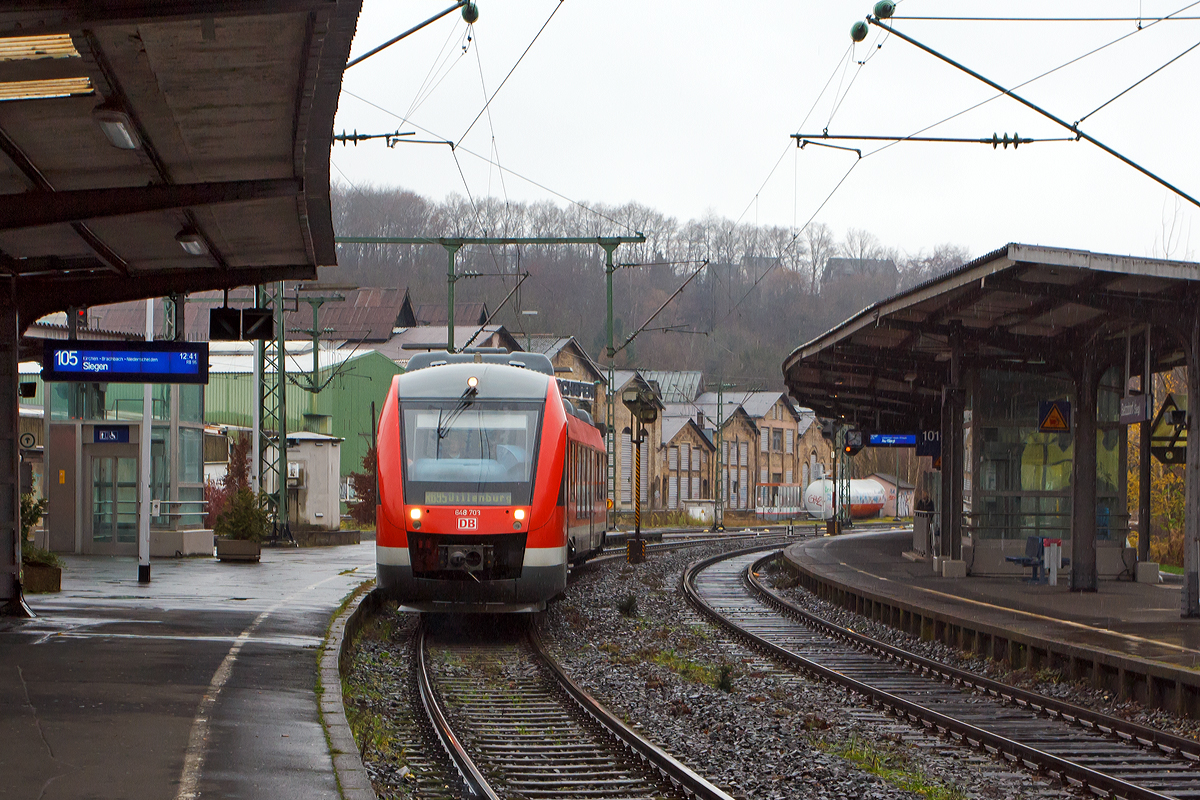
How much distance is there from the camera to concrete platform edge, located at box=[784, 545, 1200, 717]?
10.2 metres

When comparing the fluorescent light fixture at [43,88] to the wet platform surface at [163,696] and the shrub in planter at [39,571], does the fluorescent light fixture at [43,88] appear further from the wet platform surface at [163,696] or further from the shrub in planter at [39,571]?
the shrub in planter at [39,571]

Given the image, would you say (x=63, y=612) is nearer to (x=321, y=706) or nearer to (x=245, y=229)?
(x=245, y=229)

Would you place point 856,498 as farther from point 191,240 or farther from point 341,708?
point 341,708

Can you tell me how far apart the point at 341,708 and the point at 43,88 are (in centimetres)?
445

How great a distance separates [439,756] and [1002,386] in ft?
46.2

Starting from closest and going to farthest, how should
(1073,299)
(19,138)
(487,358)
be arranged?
(19,138), (1073,299), (487,358)

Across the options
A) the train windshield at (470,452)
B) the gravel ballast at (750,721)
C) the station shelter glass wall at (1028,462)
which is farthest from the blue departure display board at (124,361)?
the station shelter glass wall at (1028,462)

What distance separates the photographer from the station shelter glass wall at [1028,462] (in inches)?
765

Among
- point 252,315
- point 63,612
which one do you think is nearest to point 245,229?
point 252,315

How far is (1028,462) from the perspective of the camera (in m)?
19.8

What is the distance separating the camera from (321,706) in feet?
28.9

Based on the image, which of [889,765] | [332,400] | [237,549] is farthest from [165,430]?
[332,400]

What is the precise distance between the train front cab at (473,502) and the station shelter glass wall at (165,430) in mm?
10398

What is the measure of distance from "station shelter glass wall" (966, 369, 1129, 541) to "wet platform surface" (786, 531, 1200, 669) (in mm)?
885
